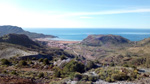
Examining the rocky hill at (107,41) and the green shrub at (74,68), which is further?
the rocky hill at (107,41)

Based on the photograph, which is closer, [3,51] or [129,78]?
[129,78]

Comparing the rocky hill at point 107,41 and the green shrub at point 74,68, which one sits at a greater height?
the green shrub at point 74,68

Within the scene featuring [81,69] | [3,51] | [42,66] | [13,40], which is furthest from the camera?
[13,40]

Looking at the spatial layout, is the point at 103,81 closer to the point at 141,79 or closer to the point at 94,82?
the point at 94,82

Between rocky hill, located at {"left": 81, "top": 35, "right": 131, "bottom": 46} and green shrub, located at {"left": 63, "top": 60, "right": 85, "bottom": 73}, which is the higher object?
green shrub, located at {"left": 63, "top": 60, "right": 85, "bottom": 73}

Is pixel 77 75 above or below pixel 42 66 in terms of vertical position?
above

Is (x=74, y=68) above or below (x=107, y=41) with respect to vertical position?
above

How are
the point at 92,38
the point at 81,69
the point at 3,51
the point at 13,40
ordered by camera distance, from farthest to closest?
the point at 92,38
the point at 13,40
the point at 3,51
the point at 81,69

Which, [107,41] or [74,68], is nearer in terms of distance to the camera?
[74,68]

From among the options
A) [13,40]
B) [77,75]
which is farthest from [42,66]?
[13,40]

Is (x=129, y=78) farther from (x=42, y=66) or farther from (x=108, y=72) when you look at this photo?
(x=42, y=66)

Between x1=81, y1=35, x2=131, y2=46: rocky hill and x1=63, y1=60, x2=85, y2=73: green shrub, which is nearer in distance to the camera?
x1=63, y1=60, x2=85, y2=73: green shrub
